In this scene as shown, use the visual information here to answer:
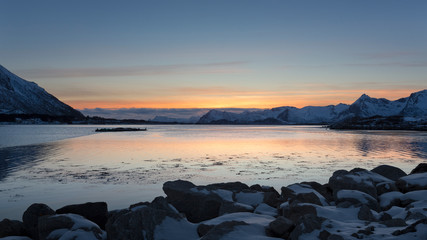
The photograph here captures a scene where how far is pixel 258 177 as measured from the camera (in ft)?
65.5

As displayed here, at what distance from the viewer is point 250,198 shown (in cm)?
1138

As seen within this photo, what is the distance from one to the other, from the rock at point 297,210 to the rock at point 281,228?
39.4 inches

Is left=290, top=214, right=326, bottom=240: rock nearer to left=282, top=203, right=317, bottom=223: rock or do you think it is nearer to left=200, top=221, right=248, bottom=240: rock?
left=200, top=221, right=248, bottom=240: rock

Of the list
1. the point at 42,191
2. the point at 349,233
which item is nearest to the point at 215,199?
the point at 349,233

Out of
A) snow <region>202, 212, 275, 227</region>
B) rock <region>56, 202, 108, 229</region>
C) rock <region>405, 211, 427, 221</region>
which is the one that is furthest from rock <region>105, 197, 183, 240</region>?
rock <region>405, 211, 427, 221</region>

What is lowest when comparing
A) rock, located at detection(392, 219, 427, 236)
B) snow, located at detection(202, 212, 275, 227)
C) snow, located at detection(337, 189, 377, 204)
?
snow, located at detection(202, 212, 275, 227)

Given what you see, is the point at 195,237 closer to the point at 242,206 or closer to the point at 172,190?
the point at 242,206

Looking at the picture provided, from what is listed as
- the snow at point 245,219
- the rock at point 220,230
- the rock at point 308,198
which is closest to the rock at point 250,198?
the rock at point 308,198

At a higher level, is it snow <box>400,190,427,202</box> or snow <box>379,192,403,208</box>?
snow <box>400,190,427,202</box>

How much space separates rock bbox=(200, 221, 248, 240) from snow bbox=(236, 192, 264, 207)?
3652 mm

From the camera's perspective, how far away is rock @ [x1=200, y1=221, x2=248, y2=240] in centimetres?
695

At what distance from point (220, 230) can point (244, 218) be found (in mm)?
1444

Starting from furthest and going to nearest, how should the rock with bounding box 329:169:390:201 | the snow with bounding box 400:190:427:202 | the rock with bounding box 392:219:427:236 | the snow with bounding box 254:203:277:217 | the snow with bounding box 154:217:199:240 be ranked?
the rock with bounding box 329:169:390:201 < the snow with bounding box 400:190:427:202 < the snow with bounding box 254:203:277:217 < the snow with bounding box 154:217:199:240 < the rock with bounding box 392:219:427:236

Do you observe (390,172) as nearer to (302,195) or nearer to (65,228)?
(302,195)
